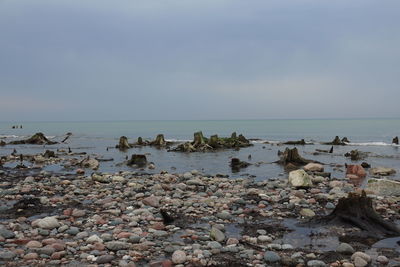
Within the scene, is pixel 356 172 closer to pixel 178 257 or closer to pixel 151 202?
pixel 151 202

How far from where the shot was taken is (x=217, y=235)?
7926 millimetres

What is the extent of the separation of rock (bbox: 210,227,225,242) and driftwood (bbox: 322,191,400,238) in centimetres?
310

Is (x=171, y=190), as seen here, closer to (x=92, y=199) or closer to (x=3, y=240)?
(x=92, y=199)

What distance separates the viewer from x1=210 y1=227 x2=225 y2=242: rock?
7.85 m

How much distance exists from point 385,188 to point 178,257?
9.93 meters

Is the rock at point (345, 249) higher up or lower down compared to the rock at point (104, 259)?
higher up

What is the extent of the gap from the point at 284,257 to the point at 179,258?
202cm

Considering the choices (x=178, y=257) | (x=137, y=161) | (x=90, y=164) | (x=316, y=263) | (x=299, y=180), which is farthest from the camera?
(x=137, y=161)

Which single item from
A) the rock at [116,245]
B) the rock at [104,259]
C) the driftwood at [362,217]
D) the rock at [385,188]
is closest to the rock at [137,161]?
the rock at [385,188]

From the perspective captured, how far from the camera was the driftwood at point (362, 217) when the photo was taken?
848 cm

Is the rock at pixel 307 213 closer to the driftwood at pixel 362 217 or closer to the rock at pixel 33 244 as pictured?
the driftwood at pixel 362 217

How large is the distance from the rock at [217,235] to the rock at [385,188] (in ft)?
26.2

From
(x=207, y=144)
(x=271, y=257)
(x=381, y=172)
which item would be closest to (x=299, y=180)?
(x=271, y=257)

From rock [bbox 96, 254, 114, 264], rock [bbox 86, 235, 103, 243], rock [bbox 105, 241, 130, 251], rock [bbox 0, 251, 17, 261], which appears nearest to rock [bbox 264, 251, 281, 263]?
rock [bbox 105, 241, 130, 251]
